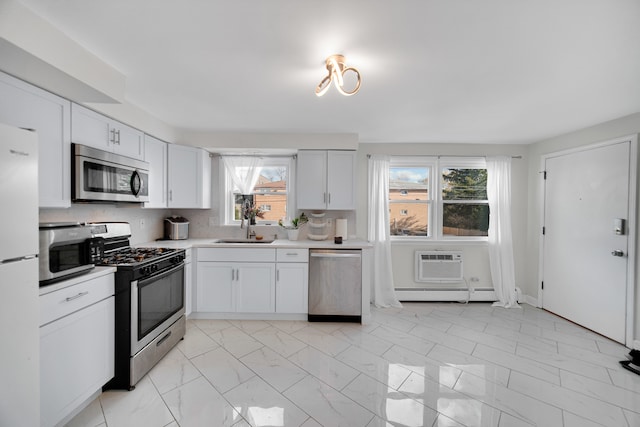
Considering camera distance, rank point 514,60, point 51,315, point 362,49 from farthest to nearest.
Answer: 1. point 514,60
2. point 362,49
3. point 51,315

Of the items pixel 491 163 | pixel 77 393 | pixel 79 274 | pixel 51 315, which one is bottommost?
pixel 77 393

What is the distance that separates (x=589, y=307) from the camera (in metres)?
3.08

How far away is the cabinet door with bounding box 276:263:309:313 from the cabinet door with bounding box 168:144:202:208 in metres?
1.49

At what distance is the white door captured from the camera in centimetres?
278

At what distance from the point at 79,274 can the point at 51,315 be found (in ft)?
0.93

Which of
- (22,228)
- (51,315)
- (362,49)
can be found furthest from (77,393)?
(362,49)

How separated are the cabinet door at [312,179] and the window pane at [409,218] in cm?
120

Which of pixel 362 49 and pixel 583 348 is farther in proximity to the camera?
pixel 583 348

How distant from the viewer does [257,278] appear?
319 cm

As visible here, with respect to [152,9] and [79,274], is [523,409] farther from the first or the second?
[152,9]

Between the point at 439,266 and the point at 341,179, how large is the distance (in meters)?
1.98

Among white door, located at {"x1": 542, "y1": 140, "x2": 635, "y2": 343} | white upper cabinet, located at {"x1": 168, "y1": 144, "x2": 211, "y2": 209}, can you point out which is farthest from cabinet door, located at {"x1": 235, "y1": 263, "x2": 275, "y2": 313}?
white door, located at {"x1": 542, "y1": 140, "x2": 635, "y2": 343}

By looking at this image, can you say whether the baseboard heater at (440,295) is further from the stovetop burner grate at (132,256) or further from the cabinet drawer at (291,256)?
the stovetop burner grate at (132,256)

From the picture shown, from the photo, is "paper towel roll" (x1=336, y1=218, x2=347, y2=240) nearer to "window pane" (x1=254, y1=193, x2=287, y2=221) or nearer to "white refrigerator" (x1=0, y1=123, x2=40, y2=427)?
"window pane" (x1=254, y1=193, x2=287, y2=221)
